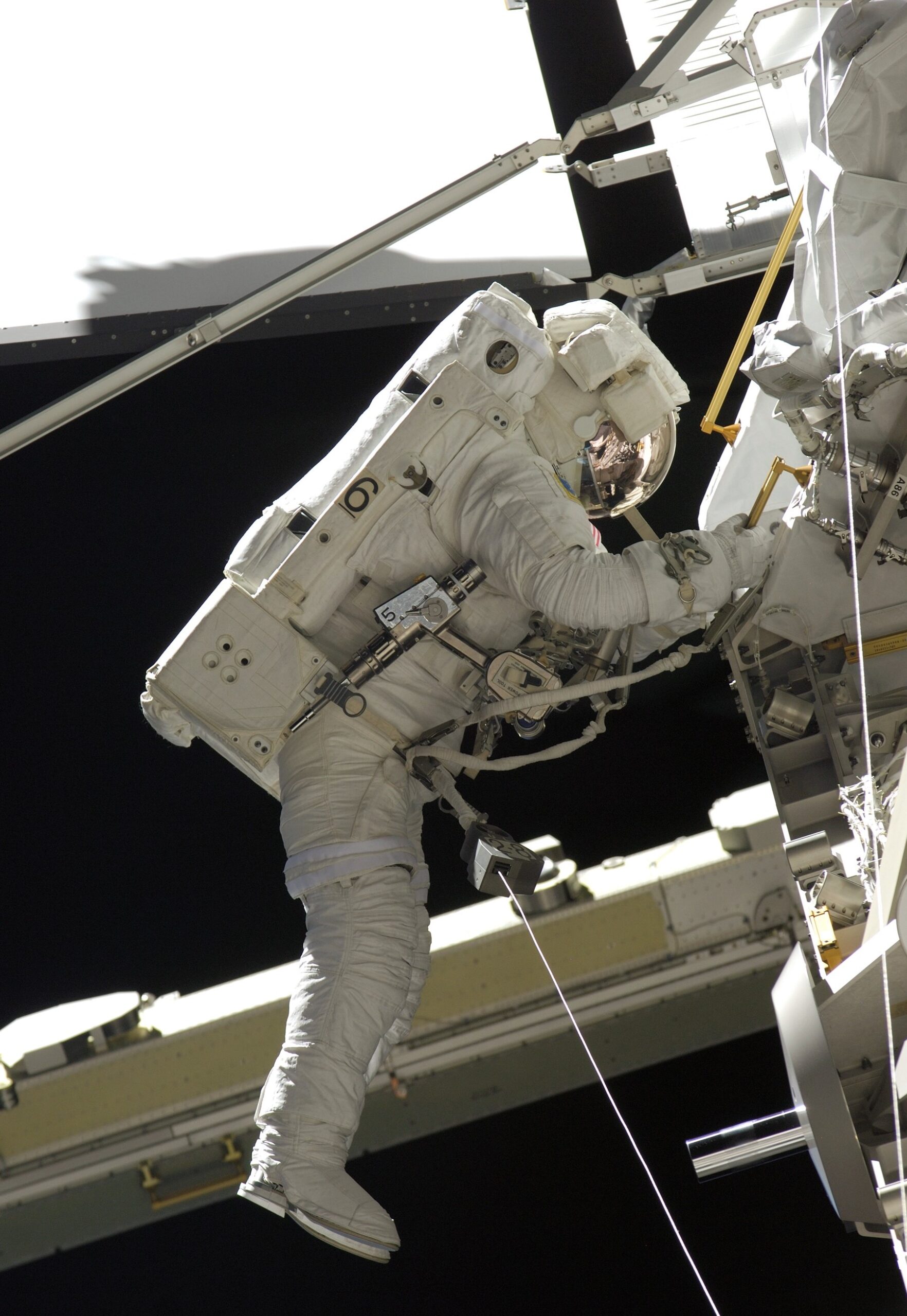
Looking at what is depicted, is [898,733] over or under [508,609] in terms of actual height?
under

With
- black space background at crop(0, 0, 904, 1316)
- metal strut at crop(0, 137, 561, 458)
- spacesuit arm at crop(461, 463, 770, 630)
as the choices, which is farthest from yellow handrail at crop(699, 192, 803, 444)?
black space background at crop(0, 0, 904, 1316)

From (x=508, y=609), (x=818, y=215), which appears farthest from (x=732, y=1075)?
(x=818, y=215)

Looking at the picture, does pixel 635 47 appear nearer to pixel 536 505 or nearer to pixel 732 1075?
pixel 536 505

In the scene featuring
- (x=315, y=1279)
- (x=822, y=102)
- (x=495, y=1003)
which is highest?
(x=822, y=102)

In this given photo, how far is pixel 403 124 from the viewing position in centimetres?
337

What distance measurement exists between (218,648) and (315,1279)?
Result: 7.36 ft

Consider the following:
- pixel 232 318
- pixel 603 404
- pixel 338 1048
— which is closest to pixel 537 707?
pixel 603 404

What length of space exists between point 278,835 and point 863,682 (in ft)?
8.12

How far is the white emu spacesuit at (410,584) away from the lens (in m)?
2.25

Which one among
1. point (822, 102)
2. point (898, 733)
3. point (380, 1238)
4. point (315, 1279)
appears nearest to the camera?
point (380, 1238)

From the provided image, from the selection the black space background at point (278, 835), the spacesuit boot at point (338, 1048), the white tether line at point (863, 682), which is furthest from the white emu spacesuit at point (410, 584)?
the black space background at point (278, 835)

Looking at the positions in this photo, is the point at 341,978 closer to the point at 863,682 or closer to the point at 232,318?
the point at 863,682

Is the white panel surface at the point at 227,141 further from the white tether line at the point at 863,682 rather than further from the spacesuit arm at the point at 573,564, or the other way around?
the spacesuit arm at the point at 573,564

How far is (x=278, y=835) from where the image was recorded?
4047 millimetres
